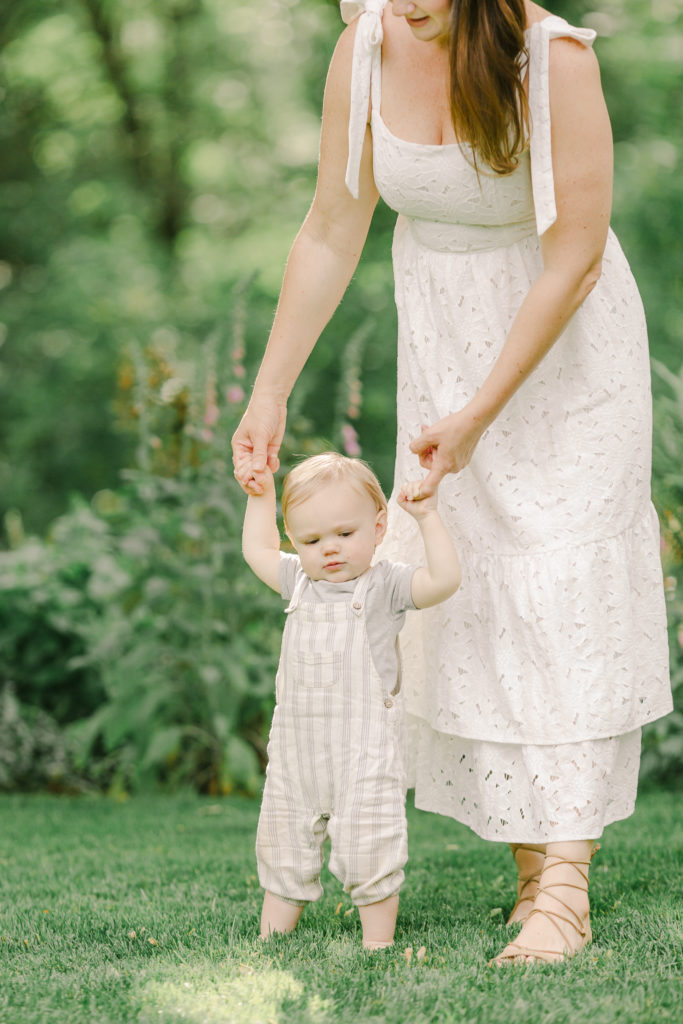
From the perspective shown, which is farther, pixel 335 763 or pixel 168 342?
pixel 168 342

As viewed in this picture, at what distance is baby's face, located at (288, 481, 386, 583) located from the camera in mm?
2322

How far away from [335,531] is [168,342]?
318cm

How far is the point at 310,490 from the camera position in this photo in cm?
234

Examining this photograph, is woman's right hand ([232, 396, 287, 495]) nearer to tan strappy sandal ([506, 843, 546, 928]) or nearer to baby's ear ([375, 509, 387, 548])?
baby's ear ([375, 509, 387, 548])

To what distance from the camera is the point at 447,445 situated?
2.20 metres

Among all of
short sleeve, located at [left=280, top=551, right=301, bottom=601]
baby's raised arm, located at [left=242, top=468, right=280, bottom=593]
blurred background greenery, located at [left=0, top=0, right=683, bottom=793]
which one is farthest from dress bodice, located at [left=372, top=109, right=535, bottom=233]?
blurred background greenery, located at [left=0, top=0, right=683, bottom=793]

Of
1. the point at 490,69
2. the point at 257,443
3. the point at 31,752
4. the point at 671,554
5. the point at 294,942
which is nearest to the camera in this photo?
the point at 490,69

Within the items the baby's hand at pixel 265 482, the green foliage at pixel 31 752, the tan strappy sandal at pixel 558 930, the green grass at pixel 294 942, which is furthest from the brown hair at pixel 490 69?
the green foliage at pixel 31 752

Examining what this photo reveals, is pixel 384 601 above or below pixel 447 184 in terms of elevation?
below

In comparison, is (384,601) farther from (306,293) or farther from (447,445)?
(306,293)

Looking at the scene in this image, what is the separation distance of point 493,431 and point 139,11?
42.7ft

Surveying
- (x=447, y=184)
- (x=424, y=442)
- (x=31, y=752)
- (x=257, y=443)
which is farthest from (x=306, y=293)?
(x=31, y=752)

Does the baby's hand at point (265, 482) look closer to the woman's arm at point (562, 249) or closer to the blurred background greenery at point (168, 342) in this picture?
the woman's arm at point (562, 249)

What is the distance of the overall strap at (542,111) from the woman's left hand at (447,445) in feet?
1.19
